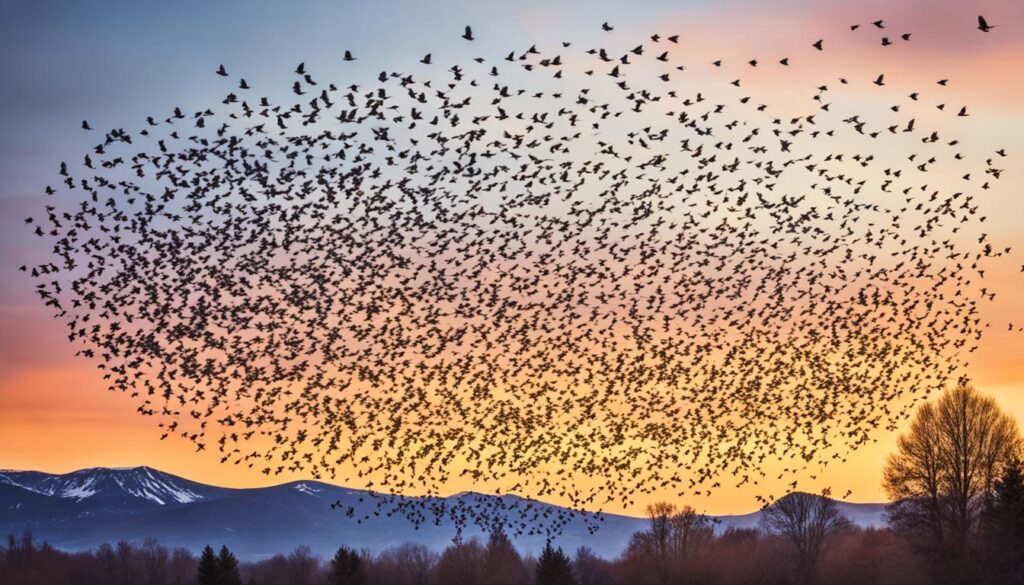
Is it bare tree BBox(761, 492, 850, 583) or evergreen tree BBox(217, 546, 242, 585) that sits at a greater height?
bare tree BBox(761, 492, 850, 583)

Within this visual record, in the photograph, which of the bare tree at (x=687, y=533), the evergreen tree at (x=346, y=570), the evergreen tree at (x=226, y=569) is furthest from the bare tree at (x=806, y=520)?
the evergreen tree at (x=226, y=569)

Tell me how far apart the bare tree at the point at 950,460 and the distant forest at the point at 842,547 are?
0.25 ft

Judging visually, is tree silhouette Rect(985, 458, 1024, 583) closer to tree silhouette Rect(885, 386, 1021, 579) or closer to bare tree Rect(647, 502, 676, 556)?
tree silhouette Rect(885, 386, 1021, 579)

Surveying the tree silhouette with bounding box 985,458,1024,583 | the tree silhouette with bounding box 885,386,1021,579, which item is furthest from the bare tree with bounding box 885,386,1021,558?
the tree silhouette with bounding box 985,458,1024,583

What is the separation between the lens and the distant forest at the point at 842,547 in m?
77.1

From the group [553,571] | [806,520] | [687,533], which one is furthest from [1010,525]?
[687,533]

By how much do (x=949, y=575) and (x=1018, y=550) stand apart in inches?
218

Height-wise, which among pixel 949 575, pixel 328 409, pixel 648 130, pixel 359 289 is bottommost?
pixel 949 575

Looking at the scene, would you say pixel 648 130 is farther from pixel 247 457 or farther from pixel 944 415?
pixel 944 415

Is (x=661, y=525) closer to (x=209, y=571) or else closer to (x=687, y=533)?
(x=687, y=533)

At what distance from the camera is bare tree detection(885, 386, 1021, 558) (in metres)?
83.7

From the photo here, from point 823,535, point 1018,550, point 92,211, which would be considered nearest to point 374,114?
point 92,211

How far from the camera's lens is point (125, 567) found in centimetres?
18200

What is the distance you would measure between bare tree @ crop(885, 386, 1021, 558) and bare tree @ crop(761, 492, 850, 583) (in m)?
38.8
